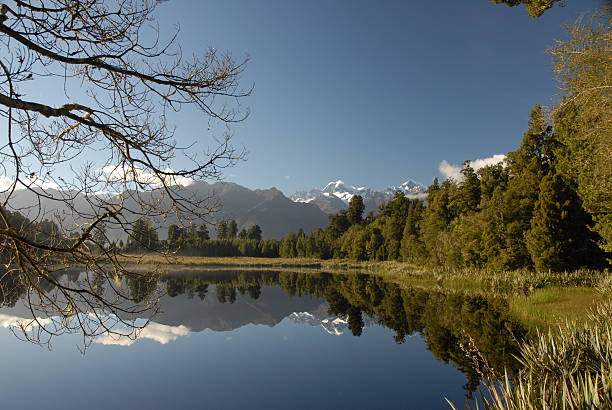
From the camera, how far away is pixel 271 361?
38.5ft

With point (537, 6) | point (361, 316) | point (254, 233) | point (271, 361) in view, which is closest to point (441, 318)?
point (361, 316)

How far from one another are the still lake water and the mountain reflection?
9 centimetres

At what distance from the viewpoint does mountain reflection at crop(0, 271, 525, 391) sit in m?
12.1

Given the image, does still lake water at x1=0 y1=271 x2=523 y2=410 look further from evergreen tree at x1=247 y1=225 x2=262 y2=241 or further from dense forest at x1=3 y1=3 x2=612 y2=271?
evergreen tree at x1=247 y1=225 x2=262 y2=241

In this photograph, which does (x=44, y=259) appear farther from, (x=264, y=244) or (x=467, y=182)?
(x=264, y=244)

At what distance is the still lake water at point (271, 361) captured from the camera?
848 centimetres

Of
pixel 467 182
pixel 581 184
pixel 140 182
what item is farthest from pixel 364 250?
pixel 140 182

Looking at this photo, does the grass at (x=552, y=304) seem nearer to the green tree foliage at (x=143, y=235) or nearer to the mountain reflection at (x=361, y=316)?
the mountain reflection at (x=361, y=316)

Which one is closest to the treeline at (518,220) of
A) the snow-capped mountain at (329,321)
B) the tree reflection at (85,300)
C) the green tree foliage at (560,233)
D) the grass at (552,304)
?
the green tree foliage at (560,233)

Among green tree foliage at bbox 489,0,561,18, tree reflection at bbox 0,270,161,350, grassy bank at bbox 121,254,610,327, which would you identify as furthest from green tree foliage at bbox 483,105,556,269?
tree reflection at bbox 0,270,161,350

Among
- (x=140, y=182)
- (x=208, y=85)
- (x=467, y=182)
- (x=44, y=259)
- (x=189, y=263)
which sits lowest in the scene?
(x=189, y=263)

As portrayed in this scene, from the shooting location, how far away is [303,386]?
9305 millimetres

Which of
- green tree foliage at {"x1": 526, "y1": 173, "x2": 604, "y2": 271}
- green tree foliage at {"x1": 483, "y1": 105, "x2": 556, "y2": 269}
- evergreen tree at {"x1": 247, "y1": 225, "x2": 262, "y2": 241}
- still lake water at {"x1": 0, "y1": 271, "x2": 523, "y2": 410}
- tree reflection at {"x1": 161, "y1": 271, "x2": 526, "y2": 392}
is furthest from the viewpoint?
evergreen tree at {"x1": 247, "y1": 225, "x2": 262, "y2": 241}

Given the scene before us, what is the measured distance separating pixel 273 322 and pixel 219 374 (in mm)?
8626
